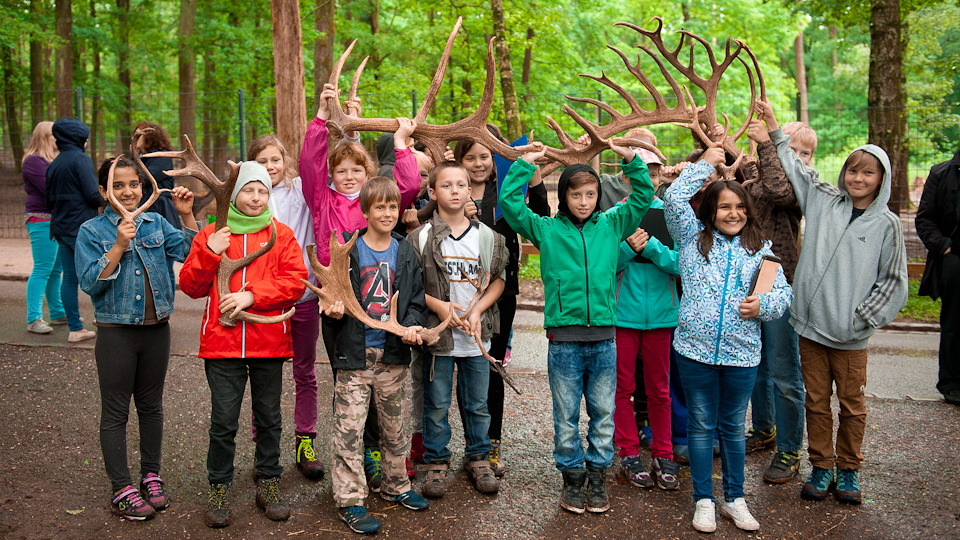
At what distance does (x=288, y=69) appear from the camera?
8.62 meters

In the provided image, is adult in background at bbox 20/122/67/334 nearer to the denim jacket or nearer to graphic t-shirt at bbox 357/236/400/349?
the denim jacket

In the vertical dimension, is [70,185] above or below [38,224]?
above

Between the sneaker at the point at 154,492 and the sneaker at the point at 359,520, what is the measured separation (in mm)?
972

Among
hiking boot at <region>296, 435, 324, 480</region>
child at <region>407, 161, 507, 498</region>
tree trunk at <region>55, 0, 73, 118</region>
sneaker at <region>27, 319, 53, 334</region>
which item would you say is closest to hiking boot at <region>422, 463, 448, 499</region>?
child at <region>407, 161, 507, 498</region>

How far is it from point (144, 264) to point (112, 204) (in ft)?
1.17

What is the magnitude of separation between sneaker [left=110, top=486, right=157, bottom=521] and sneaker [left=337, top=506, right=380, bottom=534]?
1.00 meters

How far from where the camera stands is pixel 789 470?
4.69 m

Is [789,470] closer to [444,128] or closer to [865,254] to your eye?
Result: [865,254]

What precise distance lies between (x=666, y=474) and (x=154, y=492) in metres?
2.89

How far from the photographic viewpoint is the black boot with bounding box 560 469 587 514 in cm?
426

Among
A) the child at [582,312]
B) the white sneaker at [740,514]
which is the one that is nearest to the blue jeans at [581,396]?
the child at [582,312]

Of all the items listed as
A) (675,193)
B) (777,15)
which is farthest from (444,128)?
(777,15)

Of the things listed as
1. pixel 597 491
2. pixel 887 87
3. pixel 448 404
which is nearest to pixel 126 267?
pixel 448 404

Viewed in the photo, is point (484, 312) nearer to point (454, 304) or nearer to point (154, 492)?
point (454, 304)
